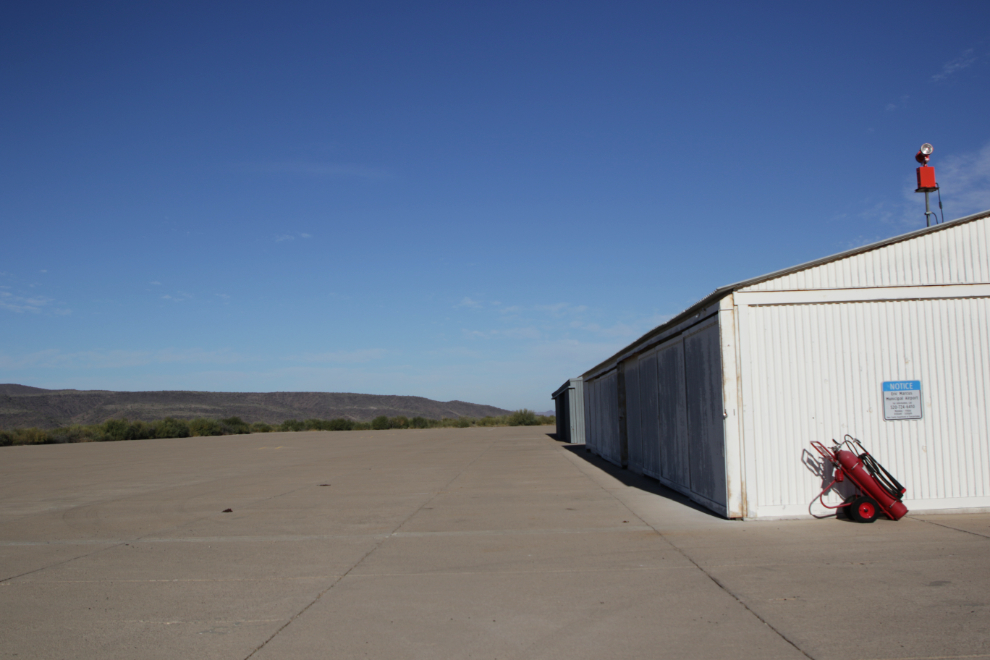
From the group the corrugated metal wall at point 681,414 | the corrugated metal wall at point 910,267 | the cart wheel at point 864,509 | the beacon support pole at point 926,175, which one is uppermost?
the beacon support pole at point 926,175

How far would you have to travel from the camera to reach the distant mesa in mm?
106156

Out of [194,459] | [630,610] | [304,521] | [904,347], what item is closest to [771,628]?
[630,610]

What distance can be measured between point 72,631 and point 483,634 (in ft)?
11.1

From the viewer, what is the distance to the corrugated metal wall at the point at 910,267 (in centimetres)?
1058

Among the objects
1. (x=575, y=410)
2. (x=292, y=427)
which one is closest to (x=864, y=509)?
(x=575, y=410)

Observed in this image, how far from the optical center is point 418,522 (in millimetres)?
11414

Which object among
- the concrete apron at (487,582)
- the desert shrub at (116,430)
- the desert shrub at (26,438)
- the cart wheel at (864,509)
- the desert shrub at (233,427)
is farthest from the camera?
the desert shrub at (233,427)

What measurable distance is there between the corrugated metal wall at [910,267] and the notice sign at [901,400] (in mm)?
1442

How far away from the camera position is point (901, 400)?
1046cm

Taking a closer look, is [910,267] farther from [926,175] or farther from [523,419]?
[523,419]

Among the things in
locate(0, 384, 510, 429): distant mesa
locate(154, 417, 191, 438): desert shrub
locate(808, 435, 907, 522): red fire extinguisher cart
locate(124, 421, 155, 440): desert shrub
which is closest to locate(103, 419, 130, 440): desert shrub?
locate(124, 421, 155, 440): desert shrub

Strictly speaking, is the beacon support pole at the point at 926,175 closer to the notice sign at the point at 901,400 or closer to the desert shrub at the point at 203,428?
the notice sign at the point at 901,400

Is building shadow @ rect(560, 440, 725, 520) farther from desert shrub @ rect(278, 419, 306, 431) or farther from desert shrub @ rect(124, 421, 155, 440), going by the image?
desert shrub @ rect(278, 419, 306, 431)

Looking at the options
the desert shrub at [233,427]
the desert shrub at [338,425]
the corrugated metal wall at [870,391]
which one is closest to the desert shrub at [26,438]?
the desert shrub at [233,427]
